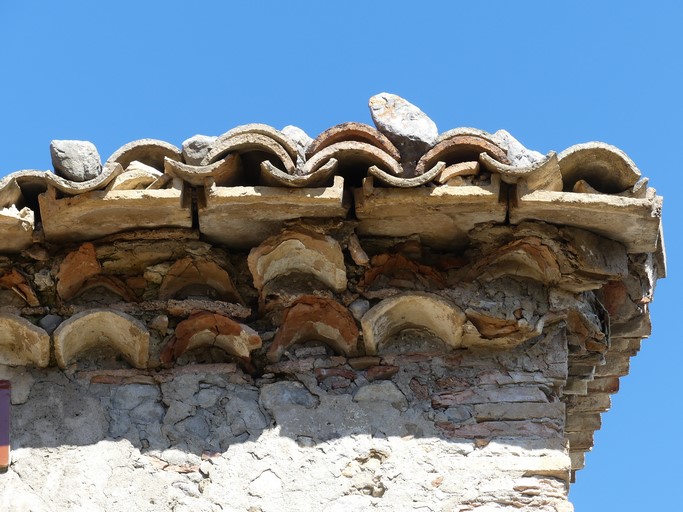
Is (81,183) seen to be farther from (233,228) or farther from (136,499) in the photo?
(136,499)

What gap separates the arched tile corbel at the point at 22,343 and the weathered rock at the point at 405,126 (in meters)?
1.44

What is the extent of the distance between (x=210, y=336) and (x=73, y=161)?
81 cm

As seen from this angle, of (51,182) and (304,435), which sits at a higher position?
(51,182)

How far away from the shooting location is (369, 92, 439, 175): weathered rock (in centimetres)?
554

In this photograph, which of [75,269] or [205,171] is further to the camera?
[75,269]

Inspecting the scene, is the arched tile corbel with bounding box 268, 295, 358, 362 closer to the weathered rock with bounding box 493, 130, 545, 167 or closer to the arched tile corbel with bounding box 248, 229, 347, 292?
the arched tile corbel with bounding box 248, 229, 347, 292

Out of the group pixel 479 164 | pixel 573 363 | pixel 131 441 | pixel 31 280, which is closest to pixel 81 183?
pixel 31 280

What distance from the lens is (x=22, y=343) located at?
218 inches

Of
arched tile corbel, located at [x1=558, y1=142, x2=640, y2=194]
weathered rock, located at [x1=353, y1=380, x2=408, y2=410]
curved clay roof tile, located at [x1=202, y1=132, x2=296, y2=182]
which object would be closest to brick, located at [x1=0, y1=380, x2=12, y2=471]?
curved clay roof tile, located at [x1=202, y1=132, x2=296, y2=182]

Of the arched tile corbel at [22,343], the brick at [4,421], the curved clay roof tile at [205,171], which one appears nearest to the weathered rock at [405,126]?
the curved clay roof tile at [205,171]

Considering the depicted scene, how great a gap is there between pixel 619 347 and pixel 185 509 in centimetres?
200

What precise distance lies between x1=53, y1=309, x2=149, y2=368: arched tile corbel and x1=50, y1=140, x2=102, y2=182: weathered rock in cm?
49

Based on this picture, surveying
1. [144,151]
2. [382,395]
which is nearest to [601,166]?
[382,395]

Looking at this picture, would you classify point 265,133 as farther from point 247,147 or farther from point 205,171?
point 205,171
